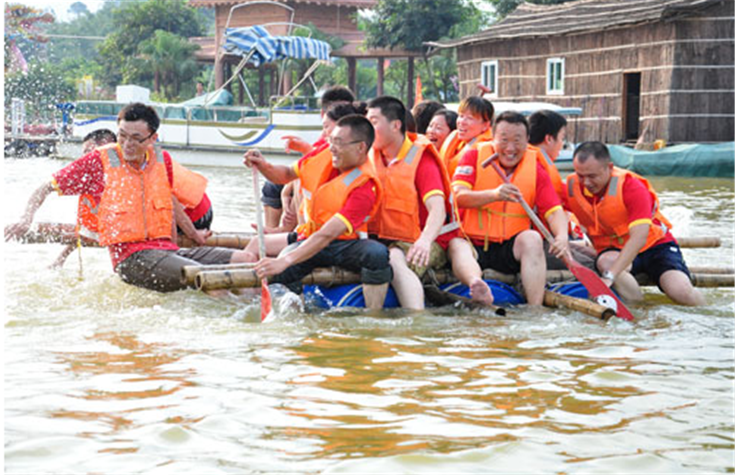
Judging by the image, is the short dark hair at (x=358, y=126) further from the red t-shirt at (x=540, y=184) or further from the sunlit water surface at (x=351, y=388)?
the sunlit water surface at (x=351, y=388)

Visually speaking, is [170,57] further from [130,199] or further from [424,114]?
[130,199]

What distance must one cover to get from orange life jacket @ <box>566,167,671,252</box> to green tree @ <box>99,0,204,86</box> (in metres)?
35.9

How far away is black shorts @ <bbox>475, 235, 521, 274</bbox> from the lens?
22.1 ft

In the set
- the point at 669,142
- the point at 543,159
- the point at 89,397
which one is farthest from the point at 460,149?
the point at 669,142

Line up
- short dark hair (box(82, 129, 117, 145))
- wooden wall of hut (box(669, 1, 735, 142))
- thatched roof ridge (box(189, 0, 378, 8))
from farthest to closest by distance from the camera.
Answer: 1. thatched roof ridge (box(189, 0, 378, 8))
2. wooden wall of hut (box(669, 1, 735, 142))
3. short dark hair (box(82, 129, 117, 145))

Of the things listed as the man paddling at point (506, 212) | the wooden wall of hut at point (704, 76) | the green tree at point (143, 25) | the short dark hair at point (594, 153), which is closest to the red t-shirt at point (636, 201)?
the short dark hair at point (594, 153)

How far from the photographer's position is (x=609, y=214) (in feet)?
22.5

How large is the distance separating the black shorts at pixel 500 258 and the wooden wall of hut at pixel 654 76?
16.9 metres

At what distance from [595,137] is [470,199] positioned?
19.0 m

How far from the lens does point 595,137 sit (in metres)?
24.8

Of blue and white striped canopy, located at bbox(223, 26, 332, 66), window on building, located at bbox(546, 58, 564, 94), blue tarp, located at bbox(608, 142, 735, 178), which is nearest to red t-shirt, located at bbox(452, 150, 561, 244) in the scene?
blue tarp, located at bbox(608, 142, 735, 178)

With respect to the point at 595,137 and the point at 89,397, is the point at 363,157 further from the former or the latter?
the point at 595,137

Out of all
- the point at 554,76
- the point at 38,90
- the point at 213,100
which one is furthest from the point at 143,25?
the point at 554,76

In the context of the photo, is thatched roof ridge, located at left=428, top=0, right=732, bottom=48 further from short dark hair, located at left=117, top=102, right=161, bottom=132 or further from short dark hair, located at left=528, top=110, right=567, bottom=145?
short dark hair, located at left=117, top=102, right=161, bottom=132
